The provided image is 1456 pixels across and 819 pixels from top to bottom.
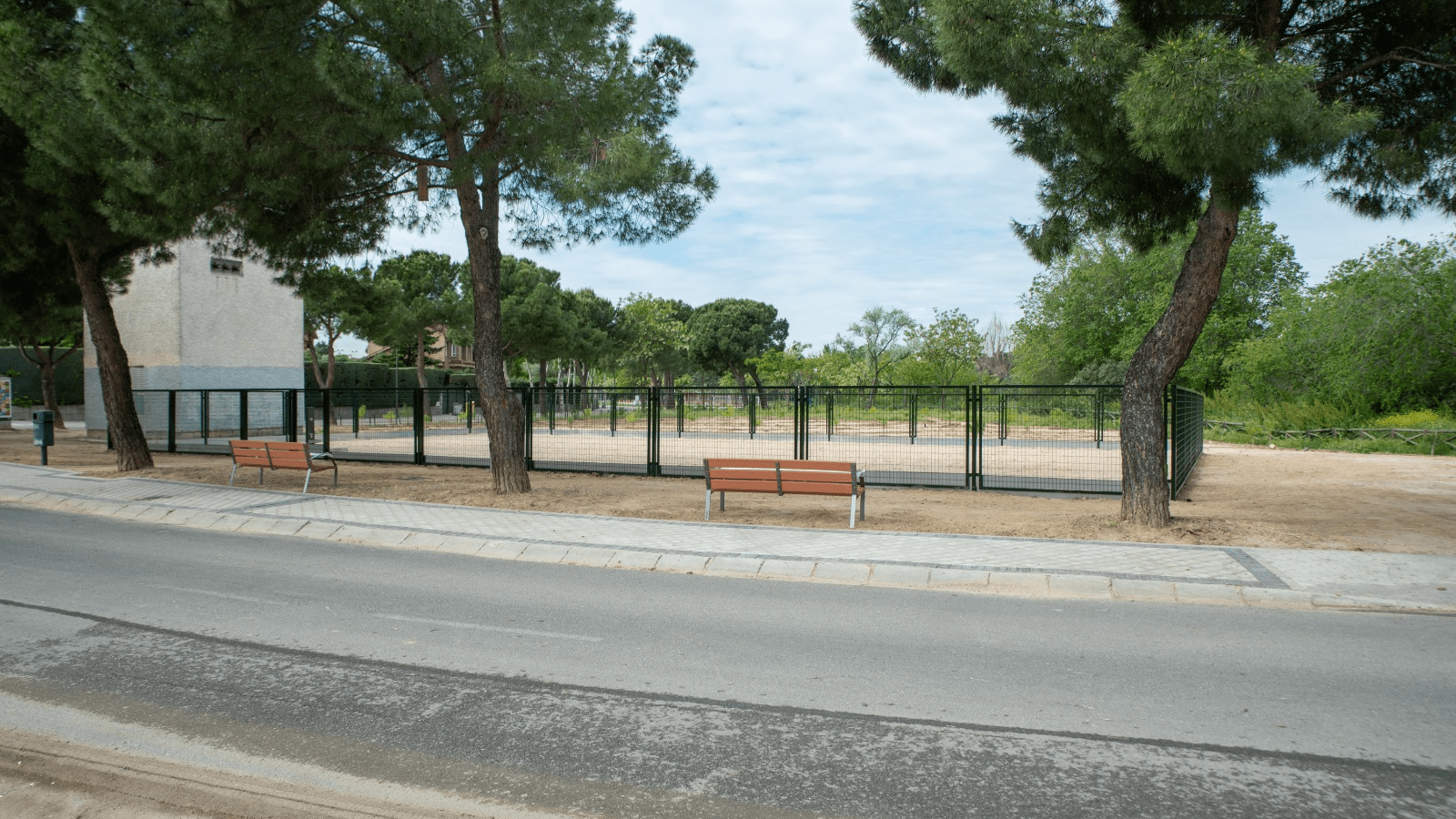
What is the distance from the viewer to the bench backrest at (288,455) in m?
13.2

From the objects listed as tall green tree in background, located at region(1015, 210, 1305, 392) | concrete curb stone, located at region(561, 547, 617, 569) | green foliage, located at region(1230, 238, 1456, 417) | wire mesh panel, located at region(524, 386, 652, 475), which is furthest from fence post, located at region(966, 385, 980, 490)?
tall green tree in background, located at region(1015, 210, 1305, 392)

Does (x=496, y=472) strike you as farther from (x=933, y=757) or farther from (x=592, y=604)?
(x=933, y=757)

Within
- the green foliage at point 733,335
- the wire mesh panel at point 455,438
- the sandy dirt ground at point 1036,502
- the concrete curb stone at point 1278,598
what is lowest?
the concrete curb stone at point 1278,598

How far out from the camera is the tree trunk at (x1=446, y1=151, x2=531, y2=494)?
39.9 feet

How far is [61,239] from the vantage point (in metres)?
15.4

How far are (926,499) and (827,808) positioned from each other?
9.71m

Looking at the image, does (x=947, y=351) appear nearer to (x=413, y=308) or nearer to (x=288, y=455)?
(x=413, y=308)

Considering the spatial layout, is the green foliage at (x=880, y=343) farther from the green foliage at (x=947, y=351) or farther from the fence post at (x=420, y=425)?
the fence post at (x=420, y=425)

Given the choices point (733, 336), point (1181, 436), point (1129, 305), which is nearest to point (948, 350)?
point (1129, 305)

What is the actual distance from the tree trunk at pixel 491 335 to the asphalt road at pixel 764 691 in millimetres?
5237

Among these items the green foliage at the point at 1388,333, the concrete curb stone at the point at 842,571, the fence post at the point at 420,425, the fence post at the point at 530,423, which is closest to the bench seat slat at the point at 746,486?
the concrete curb stone at the point at 842,571

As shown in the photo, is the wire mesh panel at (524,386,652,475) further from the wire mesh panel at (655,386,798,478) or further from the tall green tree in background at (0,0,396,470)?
the tall green tree in background at (0,0,396,470)

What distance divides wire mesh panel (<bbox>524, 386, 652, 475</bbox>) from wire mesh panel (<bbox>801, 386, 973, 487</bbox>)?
3246 mm

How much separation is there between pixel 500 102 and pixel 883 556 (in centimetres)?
782
